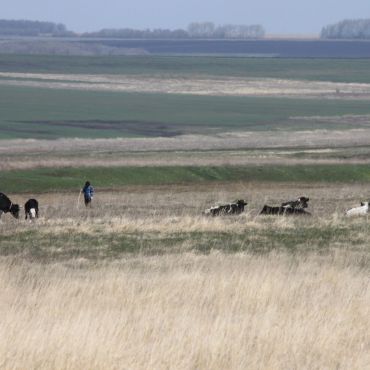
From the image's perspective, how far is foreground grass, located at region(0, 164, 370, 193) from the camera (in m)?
42.2

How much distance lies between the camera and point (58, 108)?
88.8 m

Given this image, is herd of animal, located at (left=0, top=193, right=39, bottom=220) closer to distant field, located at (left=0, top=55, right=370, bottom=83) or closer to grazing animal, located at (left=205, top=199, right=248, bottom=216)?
grazing animal, located at (left=205, top=199, right=248, bottom=216)

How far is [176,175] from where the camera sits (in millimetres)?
46000

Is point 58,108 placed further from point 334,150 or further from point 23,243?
point 23,243

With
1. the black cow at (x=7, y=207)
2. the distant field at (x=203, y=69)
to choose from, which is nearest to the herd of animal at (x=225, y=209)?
the black cow at (x=7, y=207)

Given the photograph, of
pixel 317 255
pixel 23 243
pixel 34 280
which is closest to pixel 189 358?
pixel 34 280

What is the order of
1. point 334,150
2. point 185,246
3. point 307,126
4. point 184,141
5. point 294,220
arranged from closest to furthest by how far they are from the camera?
point 185,246 → point 294,220 → point 334,150 → point 184,141 → point 307,126

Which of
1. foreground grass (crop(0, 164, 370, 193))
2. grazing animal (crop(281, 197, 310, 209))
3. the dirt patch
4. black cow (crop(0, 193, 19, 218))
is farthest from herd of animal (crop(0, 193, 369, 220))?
the dirt patch

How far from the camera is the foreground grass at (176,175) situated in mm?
42219

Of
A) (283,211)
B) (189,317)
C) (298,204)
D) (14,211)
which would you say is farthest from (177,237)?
(189,317)

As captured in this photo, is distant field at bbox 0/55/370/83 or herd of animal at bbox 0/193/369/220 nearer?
herd of animal at bbox 0/193/369/220

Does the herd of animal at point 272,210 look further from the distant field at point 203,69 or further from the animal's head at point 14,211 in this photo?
the distant field at point 203,69

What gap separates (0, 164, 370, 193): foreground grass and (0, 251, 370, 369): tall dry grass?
2643 centimetres

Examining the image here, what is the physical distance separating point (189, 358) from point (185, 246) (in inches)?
418
